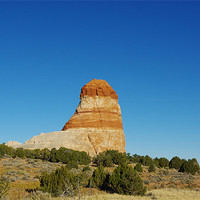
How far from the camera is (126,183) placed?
65.7 ft

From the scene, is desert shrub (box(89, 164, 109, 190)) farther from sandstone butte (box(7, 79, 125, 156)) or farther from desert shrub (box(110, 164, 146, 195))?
sandstone butte (box(7, 79, 125, 156))

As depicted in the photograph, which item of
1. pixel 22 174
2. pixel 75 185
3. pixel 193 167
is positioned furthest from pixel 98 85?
pixel 75 185

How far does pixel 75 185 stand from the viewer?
1922cm

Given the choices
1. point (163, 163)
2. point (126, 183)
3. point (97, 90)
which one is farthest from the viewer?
point (97, 90)

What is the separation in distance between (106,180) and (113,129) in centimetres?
5865

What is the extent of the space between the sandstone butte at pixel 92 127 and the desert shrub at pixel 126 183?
165ft

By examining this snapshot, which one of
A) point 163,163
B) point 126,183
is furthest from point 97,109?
point 126,183

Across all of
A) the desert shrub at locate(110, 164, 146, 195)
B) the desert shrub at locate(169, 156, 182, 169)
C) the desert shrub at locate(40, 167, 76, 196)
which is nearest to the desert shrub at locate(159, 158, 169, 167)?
the desert shrub at locate(169, 156, 182, 169)

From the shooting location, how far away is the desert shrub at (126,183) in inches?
775

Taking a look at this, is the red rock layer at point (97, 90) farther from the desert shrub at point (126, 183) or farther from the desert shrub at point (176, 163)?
the desert shrub at point (126, 183)

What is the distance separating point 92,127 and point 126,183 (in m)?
60.4

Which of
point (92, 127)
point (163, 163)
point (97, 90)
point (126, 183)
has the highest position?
point (97, 90)

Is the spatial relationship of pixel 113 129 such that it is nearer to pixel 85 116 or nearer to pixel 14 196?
pixel 85 116

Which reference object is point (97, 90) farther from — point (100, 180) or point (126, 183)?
point (126, 183)
